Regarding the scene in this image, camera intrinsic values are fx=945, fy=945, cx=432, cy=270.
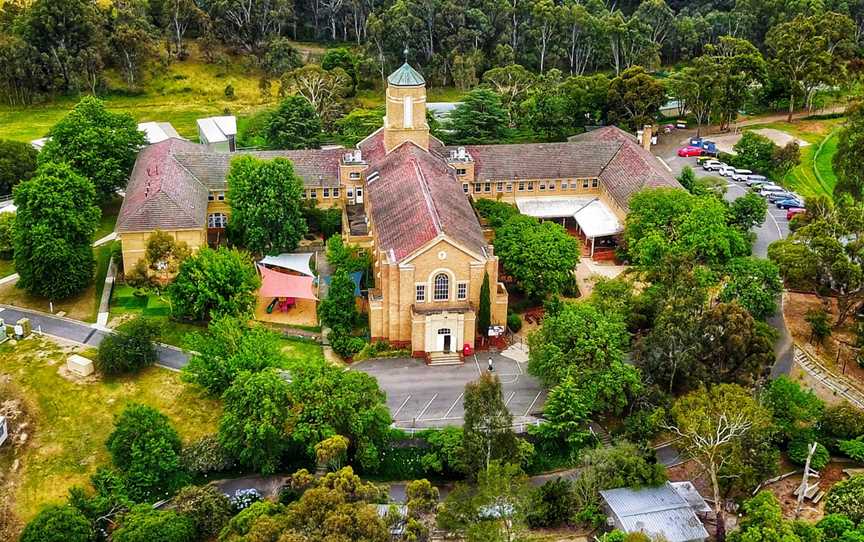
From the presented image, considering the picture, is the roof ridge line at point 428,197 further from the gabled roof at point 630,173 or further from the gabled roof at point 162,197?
the gabled roof at point 630,173

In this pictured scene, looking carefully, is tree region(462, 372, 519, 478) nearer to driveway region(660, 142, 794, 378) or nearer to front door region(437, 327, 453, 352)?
front door region(437, 327, 453, 352)

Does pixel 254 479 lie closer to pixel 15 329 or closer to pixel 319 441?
pixel 319 441

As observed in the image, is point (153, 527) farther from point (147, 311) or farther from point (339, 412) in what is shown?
point (147, 311)

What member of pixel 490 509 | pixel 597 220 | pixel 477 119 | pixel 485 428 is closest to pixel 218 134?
pixel 477 119

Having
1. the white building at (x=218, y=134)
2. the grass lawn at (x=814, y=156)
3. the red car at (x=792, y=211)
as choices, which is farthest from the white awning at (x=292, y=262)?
the grass lawn at (x=814, y=156)

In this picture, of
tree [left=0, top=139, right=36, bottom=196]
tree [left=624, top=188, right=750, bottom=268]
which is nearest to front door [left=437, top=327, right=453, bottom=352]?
tree [left=624, top=188, right=750, bottom=268]

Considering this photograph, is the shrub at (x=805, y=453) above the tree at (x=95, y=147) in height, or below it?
below
